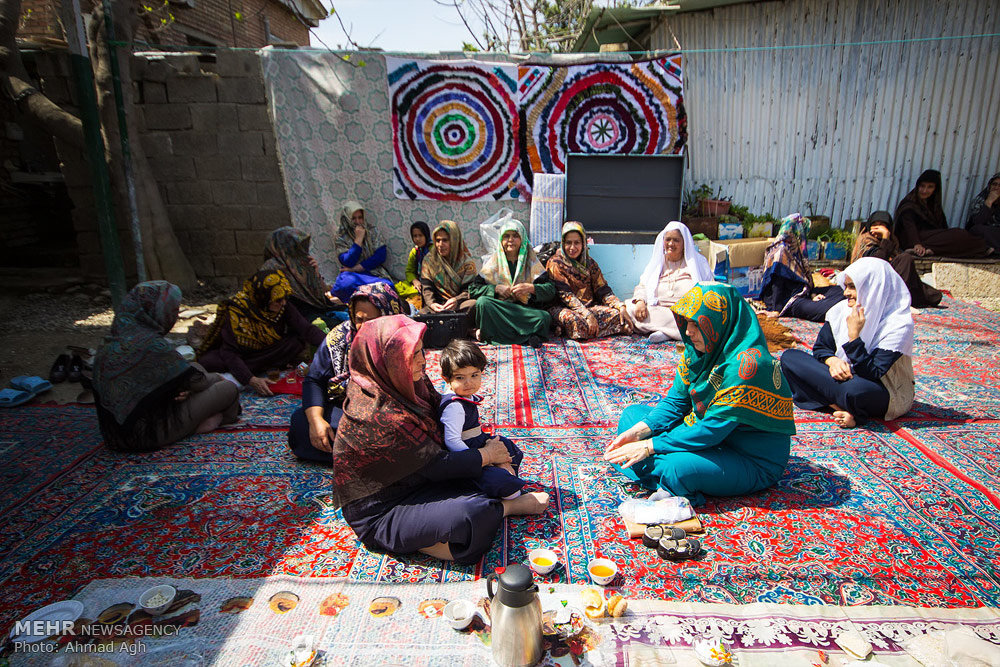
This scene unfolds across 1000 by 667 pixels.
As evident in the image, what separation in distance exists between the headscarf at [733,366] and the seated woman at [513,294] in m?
2.44

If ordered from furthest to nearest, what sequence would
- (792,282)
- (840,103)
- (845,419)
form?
1. (840,103)
2. (792,282)
3. (845,419)

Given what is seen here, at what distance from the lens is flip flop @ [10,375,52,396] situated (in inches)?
150

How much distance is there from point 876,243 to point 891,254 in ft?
0.82

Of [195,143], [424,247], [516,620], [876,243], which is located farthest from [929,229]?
[195,143]

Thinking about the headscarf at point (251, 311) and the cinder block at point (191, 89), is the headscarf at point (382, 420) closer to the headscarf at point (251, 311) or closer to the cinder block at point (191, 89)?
the headscarf at point (251, 311)

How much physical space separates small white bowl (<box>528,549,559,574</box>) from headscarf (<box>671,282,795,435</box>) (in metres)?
0.90

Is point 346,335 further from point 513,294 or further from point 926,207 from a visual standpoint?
point 926,207

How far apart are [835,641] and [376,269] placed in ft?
17.9

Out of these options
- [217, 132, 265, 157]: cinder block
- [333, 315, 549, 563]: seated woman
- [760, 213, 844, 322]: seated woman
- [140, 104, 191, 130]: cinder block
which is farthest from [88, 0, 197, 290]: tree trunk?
[760, 213, 844, 322]: seated woman

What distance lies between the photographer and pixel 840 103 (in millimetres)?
6746

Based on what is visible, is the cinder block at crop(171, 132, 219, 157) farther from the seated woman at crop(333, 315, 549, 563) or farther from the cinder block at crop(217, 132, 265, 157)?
the seated woman at crop(333, 315, 549, 563)

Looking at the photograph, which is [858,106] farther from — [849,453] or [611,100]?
[849,453]

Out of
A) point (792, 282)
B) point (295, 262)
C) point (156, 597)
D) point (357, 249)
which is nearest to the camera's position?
point (156, 597)

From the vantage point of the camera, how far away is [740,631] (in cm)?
184
